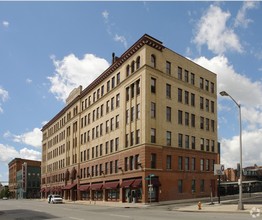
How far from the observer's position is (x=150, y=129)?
176 feet

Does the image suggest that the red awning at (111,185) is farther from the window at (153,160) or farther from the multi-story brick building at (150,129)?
the window at (153,160)

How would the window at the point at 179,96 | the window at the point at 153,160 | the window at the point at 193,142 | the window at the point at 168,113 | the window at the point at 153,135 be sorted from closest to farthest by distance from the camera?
the window at the point at 153,160 < the window at the point at 153,135 < the window at the point at 168,113 < the window at the point at 179,96 < the window at the point at 193,142

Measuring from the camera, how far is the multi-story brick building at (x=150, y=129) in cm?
5372

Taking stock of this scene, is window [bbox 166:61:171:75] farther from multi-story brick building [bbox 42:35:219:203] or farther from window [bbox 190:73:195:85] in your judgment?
window [bbox 190:73:195:85]

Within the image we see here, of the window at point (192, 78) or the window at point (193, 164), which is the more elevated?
the window at point (192, 78)

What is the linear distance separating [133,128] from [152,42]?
1193 cm

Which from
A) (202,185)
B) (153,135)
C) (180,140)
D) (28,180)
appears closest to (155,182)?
(153,135)

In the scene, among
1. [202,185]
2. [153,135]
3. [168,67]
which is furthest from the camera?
[202,185]

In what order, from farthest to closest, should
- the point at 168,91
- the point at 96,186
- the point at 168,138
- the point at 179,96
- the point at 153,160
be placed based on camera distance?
the point at 96,186 → the point at 179,96 → the point at 168,91 → the point at 168,138 → the point at 153,160

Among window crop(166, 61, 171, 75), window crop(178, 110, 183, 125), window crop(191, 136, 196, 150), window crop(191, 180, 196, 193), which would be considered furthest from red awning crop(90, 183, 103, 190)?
window crop(166, 61, 171, 75)

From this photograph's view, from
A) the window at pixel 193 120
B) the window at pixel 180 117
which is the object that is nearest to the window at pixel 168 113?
the window at pixel 180 117

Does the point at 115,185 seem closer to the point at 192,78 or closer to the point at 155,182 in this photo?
the point at 155,182

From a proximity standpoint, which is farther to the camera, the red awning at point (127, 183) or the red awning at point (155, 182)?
the red awning at point (127, 183)

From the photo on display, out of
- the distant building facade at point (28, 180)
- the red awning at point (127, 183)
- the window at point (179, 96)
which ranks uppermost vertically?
the window at point (179, 96)
